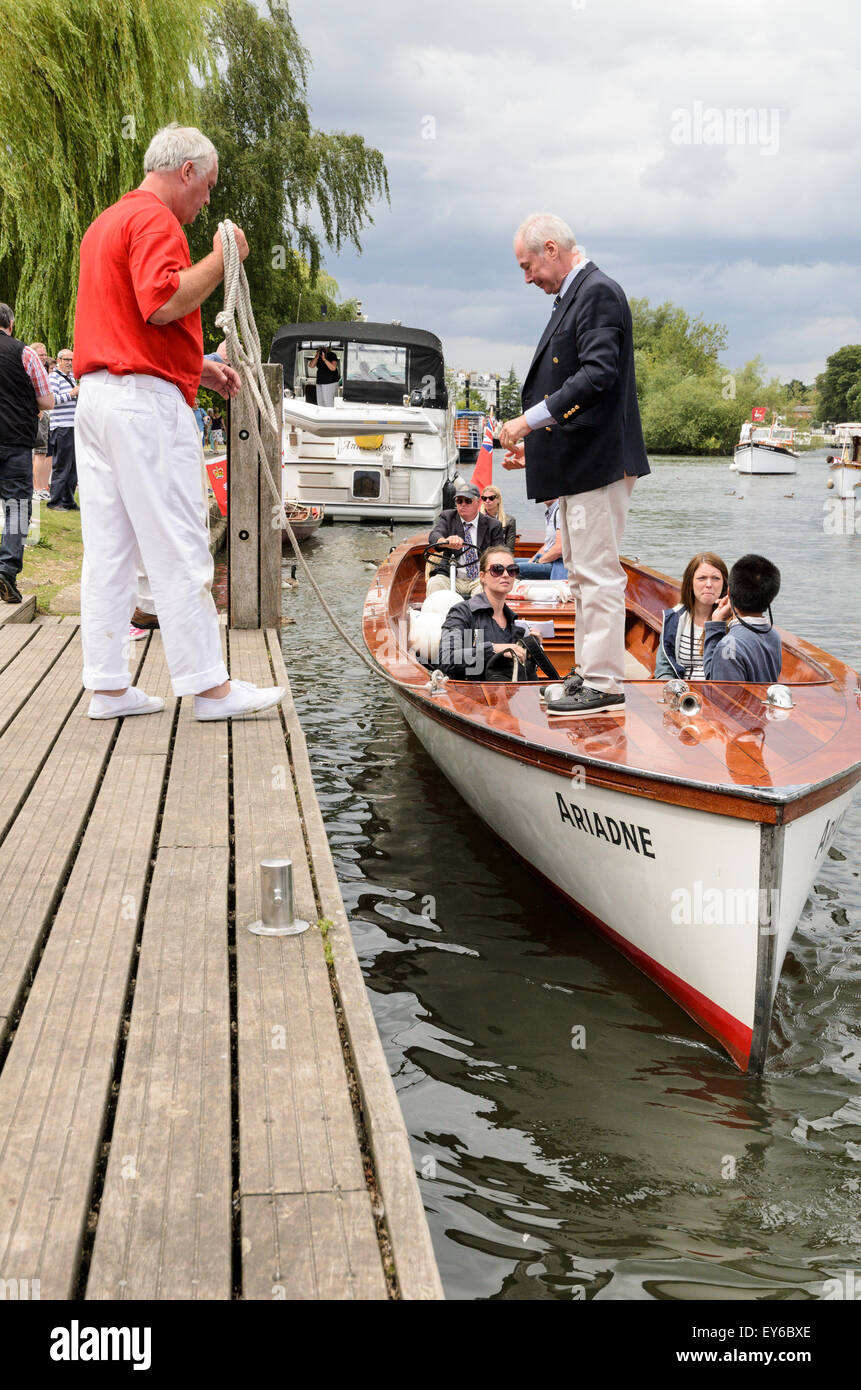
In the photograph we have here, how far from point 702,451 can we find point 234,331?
304ft

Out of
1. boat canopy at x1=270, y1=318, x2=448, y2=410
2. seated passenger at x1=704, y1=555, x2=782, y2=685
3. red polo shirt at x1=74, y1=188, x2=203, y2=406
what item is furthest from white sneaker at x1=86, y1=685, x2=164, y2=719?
boat canopy at x1=270, y1=318, x2=448, y2=410

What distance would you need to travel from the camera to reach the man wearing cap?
9.75 metres

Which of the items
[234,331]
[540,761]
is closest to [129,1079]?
[540,761]

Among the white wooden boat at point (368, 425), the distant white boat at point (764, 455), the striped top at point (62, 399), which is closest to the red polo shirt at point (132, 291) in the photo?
the striped top at point (62, 399)

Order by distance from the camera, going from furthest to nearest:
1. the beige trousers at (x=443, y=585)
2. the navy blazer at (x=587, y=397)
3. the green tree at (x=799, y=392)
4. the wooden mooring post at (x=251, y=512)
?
the green tree at (x=799, y=392) < the beige trousers at (x=443, y=585) < the wooden mooring post at (x=251, y=512) < the navy blazer at (x=587, y=397)

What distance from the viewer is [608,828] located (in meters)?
4.23

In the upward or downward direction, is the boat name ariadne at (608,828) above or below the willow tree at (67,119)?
below

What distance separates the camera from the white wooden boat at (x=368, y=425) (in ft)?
65.4

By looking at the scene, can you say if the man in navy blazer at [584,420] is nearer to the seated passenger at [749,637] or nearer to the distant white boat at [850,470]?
the seated passenger at [749,637]

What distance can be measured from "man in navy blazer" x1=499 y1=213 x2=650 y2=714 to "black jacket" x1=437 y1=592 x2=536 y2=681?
1406 millimetres

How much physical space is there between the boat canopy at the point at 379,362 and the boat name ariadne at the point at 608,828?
17425 millimetres

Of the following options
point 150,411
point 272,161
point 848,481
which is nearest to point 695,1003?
point 150,411

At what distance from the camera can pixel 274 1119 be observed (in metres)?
2.20
